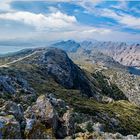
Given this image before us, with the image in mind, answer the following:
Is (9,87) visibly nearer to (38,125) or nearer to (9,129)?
(38,125)

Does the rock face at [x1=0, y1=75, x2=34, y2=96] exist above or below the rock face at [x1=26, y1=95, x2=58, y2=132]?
below

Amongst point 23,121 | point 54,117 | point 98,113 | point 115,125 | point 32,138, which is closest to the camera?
point 32,138

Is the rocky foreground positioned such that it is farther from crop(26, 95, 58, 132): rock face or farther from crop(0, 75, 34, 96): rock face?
crop(0, 75, 34, 96): rock face

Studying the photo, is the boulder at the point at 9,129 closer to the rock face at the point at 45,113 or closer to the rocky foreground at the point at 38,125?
the rocky foreground at the point at 38,125

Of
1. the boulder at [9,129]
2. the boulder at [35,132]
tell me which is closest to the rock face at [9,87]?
the boulder at [35,132]

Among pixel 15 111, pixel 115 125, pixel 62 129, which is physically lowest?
pixel 115 125

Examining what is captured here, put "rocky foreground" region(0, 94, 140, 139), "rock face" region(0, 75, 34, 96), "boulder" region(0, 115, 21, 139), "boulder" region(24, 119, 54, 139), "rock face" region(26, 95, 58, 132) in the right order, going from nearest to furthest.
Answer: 1. "boulder" region(0, 115, 21, 139)
2. "rocky foreground" region(0, 94, 140, 139)
3. "boulder" region(24, 119, 54, 139)
4. "rock face" region(26, 95, 58, 132)
5. "rock face" region(0, 75, 34, 96)

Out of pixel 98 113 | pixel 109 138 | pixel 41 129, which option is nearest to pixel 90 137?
pixel 109 138

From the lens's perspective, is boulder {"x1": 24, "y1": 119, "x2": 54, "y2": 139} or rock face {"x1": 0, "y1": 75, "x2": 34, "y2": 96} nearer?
boulder {"x1": 24, "y1": 119, "x2": 54, "y2": 139}

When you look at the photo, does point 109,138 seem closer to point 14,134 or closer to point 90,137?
point 90,137

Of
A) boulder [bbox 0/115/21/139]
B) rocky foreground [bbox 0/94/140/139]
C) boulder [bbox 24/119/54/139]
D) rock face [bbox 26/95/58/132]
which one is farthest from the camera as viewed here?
rock face [bbox 26/95/58/132]

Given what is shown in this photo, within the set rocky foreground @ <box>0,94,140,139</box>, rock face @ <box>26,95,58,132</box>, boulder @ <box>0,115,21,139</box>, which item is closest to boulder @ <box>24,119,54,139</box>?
rocky foreground @ <box>0,94,140,139</box>
